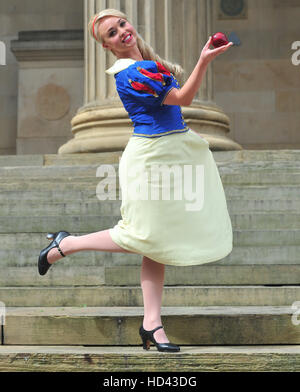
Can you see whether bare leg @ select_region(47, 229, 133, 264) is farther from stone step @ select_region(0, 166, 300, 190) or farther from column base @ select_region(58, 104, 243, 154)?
column base @ select_region(58, 104, 243, 154)

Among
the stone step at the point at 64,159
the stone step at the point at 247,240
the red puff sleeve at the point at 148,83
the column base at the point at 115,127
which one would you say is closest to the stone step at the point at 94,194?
the stone step at the point at 247,240

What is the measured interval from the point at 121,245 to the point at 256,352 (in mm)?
872

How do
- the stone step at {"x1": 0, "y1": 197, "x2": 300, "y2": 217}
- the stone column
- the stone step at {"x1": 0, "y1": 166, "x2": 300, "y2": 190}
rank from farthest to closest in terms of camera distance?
the stone column → the stone step at {"x1": 0, "y1": 166, "x2": 300, "y2": 190} → the stone step at {"x1": 0, "y1": 197, "x2": 300, "y2": 217}

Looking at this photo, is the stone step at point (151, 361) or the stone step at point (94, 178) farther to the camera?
the stone step at point (94, 178)

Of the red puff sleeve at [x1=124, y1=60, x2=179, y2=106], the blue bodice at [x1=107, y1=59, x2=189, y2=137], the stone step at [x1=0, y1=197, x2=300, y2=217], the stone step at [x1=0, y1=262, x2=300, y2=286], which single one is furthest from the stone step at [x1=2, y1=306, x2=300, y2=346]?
the stone step at [x1=0, y1=197, x2=300, y2=217]

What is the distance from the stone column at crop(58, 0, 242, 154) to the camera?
368 inches

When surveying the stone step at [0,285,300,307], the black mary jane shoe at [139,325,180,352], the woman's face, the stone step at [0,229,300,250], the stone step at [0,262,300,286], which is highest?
the woman's face

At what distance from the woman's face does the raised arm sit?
0.41 m

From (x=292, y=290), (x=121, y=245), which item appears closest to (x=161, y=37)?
(x=292, y=290)

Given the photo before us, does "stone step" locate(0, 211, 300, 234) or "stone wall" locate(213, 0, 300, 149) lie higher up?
"stone wall" locate(213, 0, 300, 149)

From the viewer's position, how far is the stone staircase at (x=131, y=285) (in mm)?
4152

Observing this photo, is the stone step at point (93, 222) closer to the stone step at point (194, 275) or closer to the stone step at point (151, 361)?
the stone step at point (194, 275)

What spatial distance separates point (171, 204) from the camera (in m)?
4.15

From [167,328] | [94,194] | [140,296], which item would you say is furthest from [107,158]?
[167,328]
